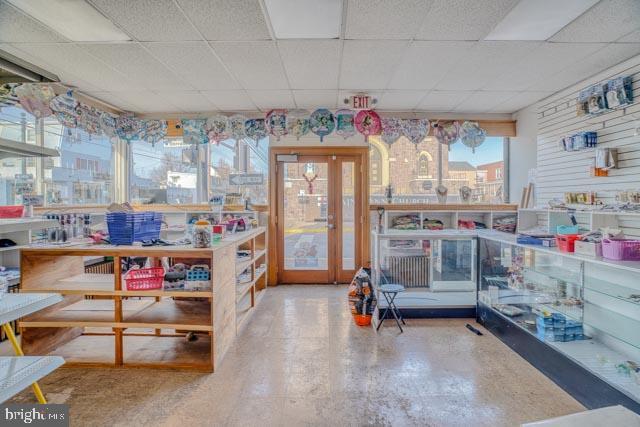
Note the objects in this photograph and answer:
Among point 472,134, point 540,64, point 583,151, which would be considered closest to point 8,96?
point 540,64

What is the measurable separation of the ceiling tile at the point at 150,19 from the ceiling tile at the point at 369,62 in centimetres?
158

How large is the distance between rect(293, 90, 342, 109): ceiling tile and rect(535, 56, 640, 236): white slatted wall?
3236 millimetres

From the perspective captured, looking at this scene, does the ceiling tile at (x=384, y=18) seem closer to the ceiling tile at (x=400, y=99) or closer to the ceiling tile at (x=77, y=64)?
the ceiling tile at (x=400, y=99)

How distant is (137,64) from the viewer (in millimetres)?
3801

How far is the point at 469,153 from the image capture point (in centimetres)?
600

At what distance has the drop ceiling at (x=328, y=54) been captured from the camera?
111 inches

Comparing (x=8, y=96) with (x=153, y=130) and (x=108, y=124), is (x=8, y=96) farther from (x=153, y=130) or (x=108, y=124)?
(x=153, y=130)

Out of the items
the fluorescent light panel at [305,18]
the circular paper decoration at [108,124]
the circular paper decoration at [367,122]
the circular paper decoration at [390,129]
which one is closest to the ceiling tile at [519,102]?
the circular paper decoration at [390,129]

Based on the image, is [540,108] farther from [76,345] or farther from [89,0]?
[76,345]

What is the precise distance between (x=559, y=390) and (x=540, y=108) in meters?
4.20

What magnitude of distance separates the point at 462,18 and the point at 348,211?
3.63 m

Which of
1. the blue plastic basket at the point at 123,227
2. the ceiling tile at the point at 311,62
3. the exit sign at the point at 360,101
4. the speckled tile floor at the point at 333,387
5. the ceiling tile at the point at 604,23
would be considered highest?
the ceiling tile at the point at 311,62

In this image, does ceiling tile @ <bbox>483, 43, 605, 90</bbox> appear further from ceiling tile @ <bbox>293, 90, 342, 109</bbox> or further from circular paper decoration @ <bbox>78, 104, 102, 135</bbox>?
circular paper decoration @ <bbox>78, 104, 102, 135</bbox>

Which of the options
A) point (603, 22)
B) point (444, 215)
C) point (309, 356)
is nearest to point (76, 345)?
point (309, 356)
